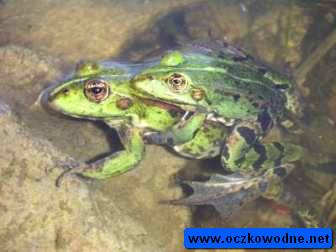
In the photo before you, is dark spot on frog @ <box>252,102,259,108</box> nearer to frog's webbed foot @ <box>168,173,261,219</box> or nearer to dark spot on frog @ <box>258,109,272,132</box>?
dark spot on frog @ <box>258,109,272,132</box>

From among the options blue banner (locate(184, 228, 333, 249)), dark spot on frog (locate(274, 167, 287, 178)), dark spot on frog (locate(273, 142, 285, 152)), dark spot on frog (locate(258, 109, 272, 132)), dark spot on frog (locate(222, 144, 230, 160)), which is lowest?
blue banner (locate(184, 228, 333, 249))

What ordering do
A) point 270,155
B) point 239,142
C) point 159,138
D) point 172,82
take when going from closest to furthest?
1. point 172,82
2. point 239,142
3. point 159,138
4. point 270,155

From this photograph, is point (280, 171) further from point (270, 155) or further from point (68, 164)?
point (68, 164)

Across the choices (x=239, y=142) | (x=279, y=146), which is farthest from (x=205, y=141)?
(x=279, y=146)

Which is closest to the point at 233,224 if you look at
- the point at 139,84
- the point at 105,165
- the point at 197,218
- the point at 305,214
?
the point at 197,218

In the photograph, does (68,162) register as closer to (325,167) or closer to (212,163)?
(212,163)

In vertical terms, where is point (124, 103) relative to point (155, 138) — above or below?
above

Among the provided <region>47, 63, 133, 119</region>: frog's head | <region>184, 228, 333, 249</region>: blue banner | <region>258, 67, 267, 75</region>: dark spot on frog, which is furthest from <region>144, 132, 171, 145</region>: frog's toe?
<region>258, 67, 267, 75</region>: dark spot on frog

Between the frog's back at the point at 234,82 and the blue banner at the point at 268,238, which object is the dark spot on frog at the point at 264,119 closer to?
the frog's back at the point at 234,82
